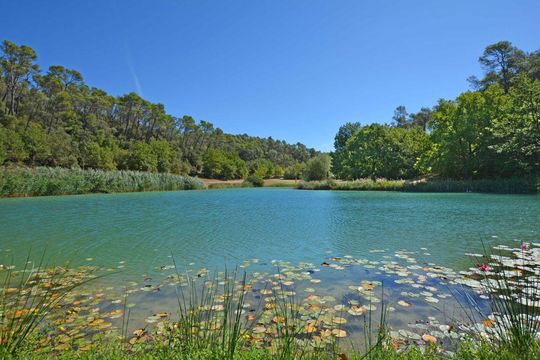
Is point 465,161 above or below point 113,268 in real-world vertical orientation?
above

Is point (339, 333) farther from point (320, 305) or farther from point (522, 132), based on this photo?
point (522, 132)

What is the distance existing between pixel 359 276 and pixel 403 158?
1476 inches

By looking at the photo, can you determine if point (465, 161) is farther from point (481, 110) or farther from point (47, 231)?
point (47, 231)

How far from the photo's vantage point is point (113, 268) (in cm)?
614

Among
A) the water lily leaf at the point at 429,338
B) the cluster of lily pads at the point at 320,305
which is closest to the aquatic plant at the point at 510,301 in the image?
the cluster of lily pads at the point at 320,305

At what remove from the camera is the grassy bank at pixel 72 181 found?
26653 mm

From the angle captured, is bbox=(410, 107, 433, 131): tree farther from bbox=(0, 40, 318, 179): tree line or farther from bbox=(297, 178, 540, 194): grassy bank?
bbox=(297, 178, 540, 194): grassy bank

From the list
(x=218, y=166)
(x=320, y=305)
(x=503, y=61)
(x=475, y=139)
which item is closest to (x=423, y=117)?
(x=503, y=61)

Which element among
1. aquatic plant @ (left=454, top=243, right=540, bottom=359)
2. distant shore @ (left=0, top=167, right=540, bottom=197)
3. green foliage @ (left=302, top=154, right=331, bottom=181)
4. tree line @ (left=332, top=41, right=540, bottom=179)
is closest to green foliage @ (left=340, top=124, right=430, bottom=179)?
tree line @ (left=332, top=41, right=540, bottom=179)

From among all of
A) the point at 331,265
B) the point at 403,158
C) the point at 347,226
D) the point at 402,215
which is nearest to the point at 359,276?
the point at 331,265

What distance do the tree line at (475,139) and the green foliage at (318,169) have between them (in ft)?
7.25

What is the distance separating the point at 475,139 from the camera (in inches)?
1147

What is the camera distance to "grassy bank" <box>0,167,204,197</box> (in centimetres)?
2665

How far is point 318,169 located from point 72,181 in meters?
33.6
